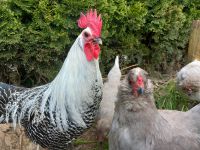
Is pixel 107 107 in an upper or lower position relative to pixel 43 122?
upper

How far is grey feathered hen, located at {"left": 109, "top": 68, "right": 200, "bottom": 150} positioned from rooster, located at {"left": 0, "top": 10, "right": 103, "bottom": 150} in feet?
2.18

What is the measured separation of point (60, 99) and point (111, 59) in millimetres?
1767

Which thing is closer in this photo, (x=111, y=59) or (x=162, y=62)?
(x=111, y=59)

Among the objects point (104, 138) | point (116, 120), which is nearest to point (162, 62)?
point (104, 138)

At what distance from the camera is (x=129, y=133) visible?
3.53 metres

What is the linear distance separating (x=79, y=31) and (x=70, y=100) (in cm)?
136

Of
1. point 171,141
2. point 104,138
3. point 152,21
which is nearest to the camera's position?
point 171,141

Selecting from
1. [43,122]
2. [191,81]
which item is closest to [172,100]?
[191,81]

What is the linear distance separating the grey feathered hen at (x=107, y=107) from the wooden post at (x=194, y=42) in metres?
1.71

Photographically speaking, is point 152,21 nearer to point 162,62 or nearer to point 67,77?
point 162,62

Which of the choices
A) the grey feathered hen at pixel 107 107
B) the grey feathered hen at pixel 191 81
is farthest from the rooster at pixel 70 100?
the grey feathered hen at pixel 191 81

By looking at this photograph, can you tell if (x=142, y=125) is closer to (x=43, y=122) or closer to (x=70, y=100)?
(x=70, y=100)

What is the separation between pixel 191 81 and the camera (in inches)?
206

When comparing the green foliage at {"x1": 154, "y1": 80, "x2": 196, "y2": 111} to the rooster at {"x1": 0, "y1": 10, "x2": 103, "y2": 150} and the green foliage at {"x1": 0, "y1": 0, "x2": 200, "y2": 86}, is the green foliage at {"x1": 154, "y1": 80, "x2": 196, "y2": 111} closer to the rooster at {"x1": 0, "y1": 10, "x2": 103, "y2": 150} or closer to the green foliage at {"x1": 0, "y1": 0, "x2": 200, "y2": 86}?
the green foliage at {"x1": 0, "y1": 0, "x2": 200, "y2": 86}
